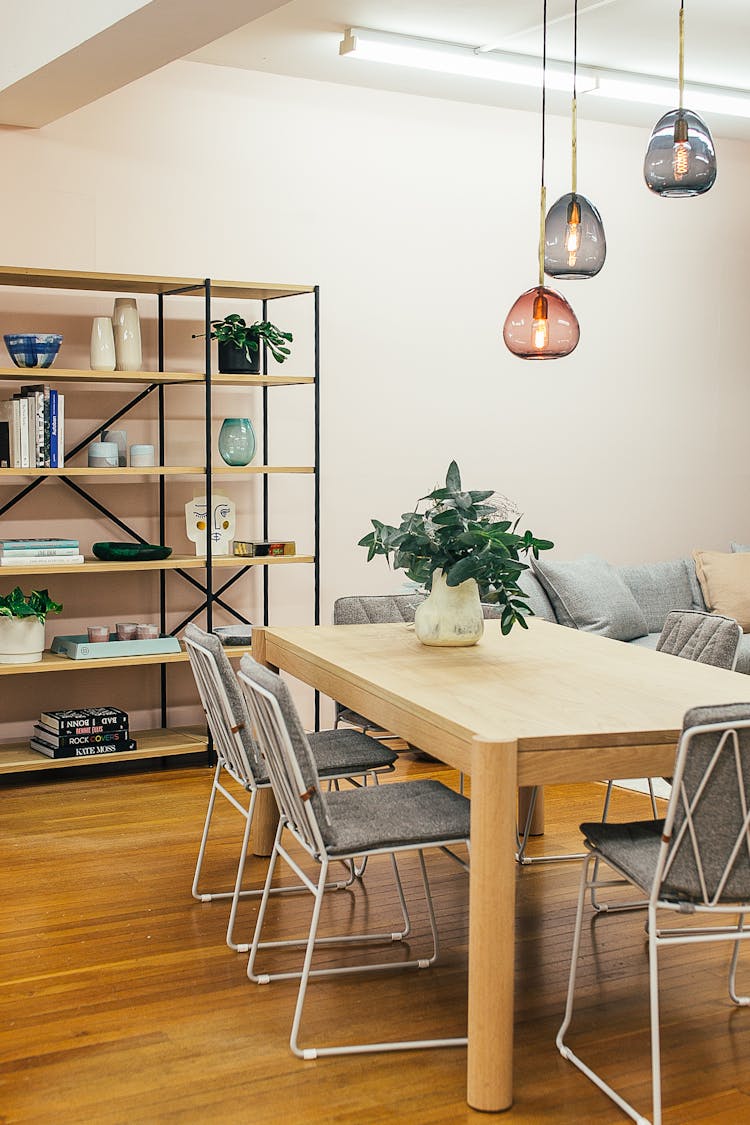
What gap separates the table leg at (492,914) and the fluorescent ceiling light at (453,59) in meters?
3.57

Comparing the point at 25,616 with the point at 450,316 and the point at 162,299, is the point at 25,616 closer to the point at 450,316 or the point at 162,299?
the point at 162,299

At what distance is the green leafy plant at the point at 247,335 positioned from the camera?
5320mm

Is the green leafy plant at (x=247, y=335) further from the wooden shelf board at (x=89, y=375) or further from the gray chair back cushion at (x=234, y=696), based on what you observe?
the gray chair back cushion at (x=234, y=696)

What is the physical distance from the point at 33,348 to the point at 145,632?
1.23 m

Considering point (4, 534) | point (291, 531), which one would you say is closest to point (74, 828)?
point (4, 534)

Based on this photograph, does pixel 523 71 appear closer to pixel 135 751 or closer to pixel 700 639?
pixel 700 639

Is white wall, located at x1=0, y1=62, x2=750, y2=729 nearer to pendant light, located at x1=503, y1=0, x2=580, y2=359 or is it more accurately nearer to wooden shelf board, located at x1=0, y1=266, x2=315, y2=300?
wooden shelf board, located at x1=0, y1=266, x2=315, y2=300

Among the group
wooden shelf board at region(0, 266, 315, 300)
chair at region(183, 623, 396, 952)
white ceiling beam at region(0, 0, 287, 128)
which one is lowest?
chair at region(183, 623, 396, 952)

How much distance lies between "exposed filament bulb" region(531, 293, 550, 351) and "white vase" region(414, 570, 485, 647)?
72 cm

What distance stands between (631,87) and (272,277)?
1.83 meters

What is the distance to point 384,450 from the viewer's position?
6090mm

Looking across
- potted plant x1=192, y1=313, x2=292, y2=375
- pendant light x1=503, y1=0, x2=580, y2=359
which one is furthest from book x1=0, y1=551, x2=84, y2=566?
pendant light x1=503, y1=0, x2=580, y2=359

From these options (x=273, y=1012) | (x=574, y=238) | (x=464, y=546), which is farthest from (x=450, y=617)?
(x=273, y=1012)

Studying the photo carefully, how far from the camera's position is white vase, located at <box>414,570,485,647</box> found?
3.78 meters
